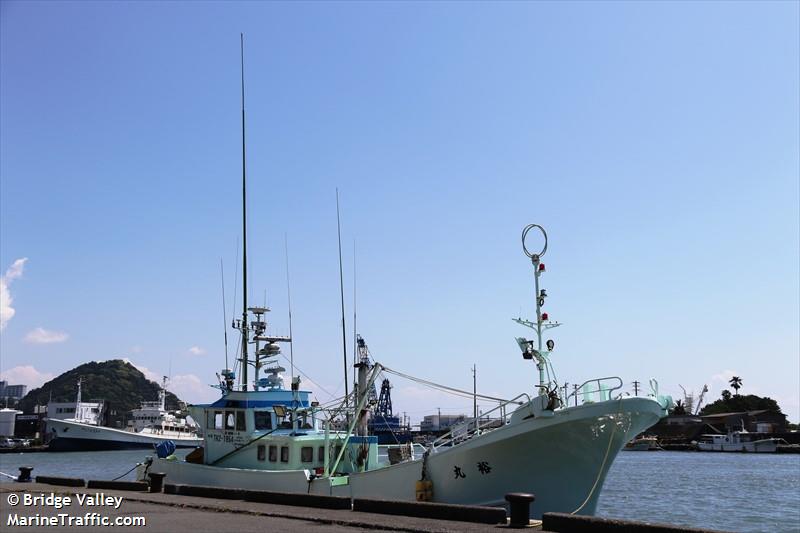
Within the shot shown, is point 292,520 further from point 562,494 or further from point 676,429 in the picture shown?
point 676,429

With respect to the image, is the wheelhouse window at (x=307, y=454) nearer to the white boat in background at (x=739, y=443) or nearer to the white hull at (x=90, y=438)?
the white hull at (x=90, y=438)

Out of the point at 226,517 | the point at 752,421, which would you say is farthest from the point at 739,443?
the point at 226,517

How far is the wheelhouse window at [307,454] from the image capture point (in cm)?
2142

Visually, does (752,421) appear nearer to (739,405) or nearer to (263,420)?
(739,405)

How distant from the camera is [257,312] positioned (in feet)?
83.5

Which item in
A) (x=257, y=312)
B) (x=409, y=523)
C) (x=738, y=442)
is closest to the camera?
(x=409, y=523)

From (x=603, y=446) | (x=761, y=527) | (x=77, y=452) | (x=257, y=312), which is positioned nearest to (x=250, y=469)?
(x=257, y=312)

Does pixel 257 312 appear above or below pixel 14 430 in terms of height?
above

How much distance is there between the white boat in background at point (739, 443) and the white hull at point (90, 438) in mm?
80170

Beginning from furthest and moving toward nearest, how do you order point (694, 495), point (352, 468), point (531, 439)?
point (694, 495) < point (352, 468) < point (531, 439)

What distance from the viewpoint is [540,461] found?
17.3 m

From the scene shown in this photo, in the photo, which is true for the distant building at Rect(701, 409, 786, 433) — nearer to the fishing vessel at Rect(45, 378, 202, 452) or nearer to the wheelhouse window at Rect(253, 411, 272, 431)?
the fishing vessel at Rect(45, 378, 202, 452)

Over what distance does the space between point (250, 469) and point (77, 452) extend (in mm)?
91493

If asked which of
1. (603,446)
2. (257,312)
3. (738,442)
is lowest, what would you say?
(738,442)
